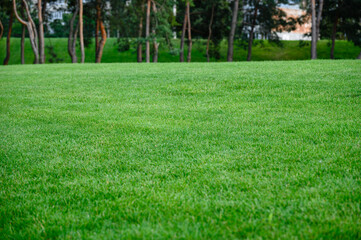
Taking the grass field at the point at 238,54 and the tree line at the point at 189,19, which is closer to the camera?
the tree line at the point at 189,19

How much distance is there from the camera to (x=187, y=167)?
391 centimetres

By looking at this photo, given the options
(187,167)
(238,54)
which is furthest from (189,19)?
(187,167)

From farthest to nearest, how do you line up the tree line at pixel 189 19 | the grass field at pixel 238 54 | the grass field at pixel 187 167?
the grass field at pixel 238 54 → the tree line at pixel 189 19 → the grass field at pixel 187 167

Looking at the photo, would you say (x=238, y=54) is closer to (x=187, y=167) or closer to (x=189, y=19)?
(x=189, y=19)

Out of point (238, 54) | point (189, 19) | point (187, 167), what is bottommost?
point (187, 167)

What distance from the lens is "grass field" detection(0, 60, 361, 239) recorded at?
2.71 meters

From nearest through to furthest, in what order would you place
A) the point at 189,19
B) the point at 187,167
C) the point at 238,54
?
the point at 187,167 < the point at 189,19 < the point at 238,54

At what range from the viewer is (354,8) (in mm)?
31859

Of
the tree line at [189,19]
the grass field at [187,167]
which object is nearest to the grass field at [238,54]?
the tree line at [189,19]

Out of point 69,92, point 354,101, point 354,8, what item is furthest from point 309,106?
point 354,8

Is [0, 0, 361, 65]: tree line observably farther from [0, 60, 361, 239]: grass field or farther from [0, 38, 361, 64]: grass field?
[0, 60, 361, 239]: grass field

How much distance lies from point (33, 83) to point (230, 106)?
8.60 m

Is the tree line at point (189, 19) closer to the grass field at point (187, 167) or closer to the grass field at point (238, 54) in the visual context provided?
the grass field at point (238, 54)

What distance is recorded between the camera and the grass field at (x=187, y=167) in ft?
8.90
